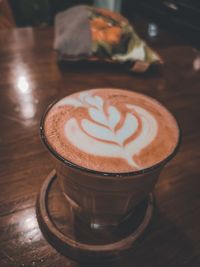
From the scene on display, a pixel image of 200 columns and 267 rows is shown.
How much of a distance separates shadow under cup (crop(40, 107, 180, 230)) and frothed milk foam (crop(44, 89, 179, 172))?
0.02 m

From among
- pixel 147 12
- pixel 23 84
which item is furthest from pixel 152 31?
pixel 147 12

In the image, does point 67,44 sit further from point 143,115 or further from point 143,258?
point 143,258

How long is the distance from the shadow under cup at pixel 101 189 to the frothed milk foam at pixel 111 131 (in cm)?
2

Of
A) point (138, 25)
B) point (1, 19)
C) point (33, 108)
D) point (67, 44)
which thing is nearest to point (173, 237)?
point (33, 108)

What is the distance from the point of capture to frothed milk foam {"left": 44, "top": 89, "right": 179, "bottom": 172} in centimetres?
57

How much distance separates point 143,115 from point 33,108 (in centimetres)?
51

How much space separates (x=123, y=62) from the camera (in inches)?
52.5

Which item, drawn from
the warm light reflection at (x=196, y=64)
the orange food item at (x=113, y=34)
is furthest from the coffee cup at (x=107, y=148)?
the warm light reflection at (x=196, y=64)

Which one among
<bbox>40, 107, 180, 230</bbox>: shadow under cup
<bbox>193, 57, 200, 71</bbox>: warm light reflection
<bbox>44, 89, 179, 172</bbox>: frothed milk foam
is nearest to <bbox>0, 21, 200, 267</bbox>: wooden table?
<bbox>193, 57, 200, 71</bbox>: warm light reflection

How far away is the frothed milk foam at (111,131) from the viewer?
57 cm

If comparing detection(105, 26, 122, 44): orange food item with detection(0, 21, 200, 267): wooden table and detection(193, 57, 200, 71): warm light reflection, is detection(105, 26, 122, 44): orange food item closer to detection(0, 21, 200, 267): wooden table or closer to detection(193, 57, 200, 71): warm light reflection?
detection(0, 21, 200, 267): wooden table

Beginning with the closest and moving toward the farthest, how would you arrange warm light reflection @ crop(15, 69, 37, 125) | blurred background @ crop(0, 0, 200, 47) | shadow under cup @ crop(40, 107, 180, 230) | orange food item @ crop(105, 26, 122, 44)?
shadow under cup @ crop(40, 107, 180, 230) → warm light reflection @ crop(15, 69, 37, 125) → orange food item @ crop(105, 26, 122, 44) → blurred background @ crop(0, 0, 200, 47)

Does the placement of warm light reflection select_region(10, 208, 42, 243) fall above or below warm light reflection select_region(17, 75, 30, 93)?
below

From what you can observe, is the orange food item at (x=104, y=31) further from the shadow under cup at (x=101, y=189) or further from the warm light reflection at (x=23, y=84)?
the shadow under cup at (x=101, y=189)
